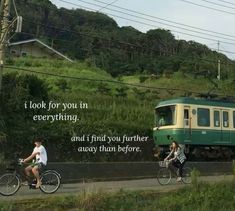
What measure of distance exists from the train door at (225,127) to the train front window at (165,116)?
3.01 metres

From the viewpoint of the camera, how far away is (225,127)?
28844 mm

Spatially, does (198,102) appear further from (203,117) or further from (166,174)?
(166,174)

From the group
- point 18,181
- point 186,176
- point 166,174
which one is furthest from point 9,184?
point 186,176

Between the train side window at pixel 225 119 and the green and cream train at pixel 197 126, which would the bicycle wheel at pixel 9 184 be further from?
the train side window at pixel 225 119

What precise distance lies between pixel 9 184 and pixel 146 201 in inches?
160

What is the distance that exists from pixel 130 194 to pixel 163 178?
445 cm

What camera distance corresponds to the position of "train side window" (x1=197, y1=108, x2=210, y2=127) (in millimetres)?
27578

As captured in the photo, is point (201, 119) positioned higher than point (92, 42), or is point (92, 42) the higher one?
point (92, 42)

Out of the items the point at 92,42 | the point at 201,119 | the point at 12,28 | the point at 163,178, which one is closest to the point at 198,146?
the point at 201,119

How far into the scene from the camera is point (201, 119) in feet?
90.9

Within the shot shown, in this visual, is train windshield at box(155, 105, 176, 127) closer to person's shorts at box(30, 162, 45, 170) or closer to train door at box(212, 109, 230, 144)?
train door at box(212, 109, 230, 144)

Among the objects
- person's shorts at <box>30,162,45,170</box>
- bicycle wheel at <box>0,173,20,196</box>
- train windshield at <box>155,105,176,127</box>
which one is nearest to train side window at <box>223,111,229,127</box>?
train windshield at <box>155,105,176,127</box>

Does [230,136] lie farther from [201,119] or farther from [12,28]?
[12,28]

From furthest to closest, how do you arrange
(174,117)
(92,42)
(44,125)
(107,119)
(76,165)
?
(92,42) → (107,119) → (174,117) → (44,125) → (76,165)
